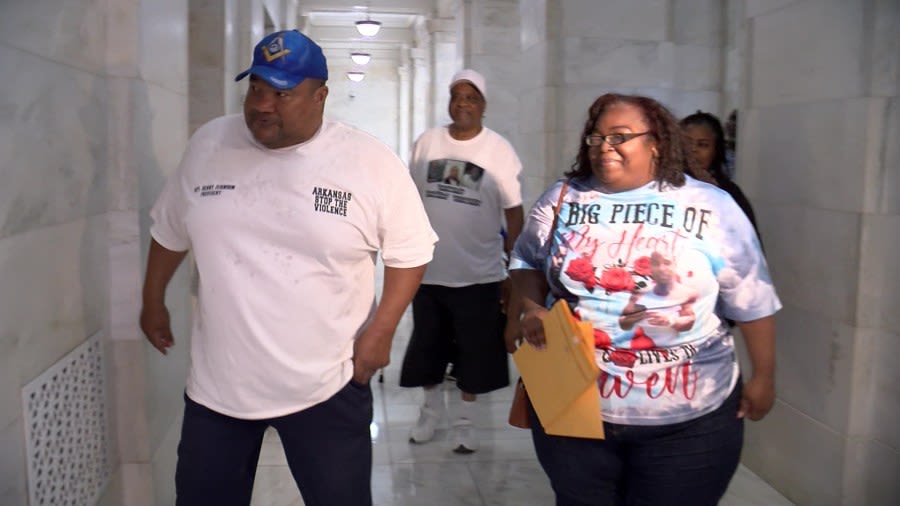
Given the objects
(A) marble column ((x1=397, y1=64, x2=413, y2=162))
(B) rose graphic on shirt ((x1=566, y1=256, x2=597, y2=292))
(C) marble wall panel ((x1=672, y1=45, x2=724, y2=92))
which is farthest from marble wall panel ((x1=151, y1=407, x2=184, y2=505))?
(A) marble column ((x1=397, y1=64, x2=413, y2=162))

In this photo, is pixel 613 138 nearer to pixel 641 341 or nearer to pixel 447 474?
pixel 641 341

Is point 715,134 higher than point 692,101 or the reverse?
the reverse

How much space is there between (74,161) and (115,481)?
1.20m

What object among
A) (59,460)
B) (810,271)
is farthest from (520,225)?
(59,460)

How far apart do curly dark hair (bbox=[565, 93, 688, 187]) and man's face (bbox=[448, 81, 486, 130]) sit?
6.53 ft

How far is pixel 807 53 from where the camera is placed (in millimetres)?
3850

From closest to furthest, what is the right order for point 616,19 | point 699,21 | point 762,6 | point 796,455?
point 796,455 < point 762,6 < point 616,19 < point 699,21

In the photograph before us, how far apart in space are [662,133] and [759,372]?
0.77 m

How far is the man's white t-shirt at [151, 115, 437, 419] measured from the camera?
241 centimetres

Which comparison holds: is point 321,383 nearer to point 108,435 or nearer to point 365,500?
point 365,500

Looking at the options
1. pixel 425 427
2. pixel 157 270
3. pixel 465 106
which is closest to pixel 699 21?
pixel 465 106

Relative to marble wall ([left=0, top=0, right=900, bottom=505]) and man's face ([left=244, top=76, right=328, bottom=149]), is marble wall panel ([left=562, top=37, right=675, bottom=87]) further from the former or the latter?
man's face ([left=244, top=76, right=328, bottom=149])

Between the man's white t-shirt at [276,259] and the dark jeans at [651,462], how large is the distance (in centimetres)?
71

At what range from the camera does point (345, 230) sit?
8.08ft
